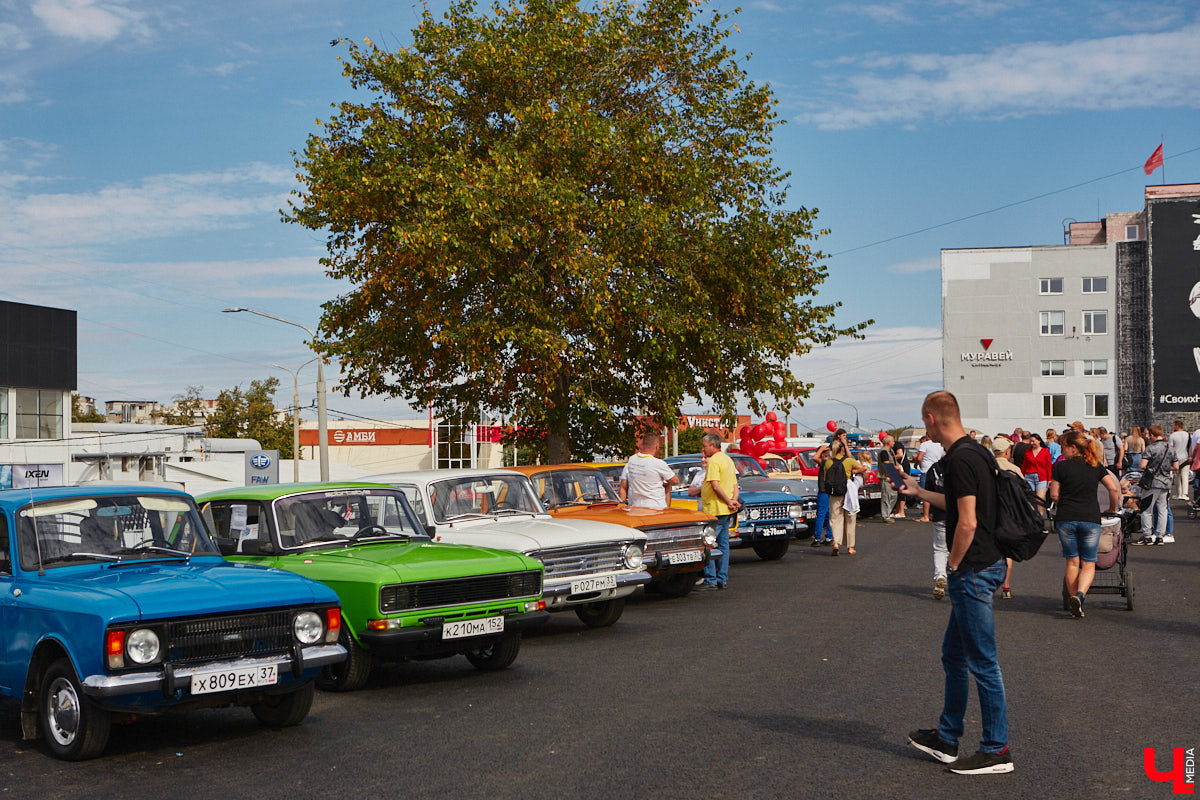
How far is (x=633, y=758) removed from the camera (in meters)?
6.50

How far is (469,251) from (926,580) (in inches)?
423

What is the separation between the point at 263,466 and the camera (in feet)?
126

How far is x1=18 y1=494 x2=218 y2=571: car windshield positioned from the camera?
7.63 meters

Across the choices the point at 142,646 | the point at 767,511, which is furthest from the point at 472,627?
the point at 767,511

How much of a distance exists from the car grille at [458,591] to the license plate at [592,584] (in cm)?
148

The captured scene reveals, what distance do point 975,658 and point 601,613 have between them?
251 inches

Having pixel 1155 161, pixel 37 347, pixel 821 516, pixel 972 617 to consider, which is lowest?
pixel 821 516

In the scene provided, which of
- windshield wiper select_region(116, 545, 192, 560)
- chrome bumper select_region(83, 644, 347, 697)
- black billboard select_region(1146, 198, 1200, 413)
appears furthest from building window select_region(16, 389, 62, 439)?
black billboard select_region(1146, 198, 1200, 413)

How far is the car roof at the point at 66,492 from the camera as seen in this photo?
7.77 meters

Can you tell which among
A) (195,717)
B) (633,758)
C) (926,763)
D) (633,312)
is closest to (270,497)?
(195,717)

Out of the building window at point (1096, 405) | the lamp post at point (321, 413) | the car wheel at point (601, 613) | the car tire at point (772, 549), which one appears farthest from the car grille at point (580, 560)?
the building window at point (1096, 405)

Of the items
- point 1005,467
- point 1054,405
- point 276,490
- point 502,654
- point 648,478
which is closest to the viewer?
point 502,654

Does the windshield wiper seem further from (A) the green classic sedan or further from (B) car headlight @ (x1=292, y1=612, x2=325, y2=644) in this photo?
(B) car headlight @ (x1=292, y1=612, x2=325, y2=644)

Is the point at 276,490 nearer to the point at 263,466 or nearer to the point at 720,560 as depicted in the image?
the point at 720,560
